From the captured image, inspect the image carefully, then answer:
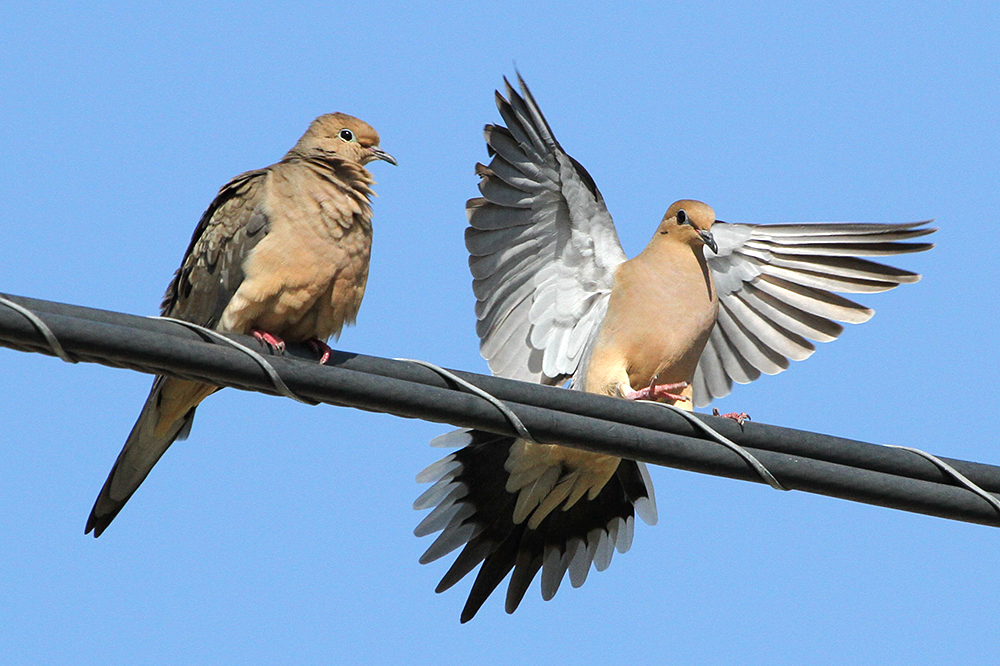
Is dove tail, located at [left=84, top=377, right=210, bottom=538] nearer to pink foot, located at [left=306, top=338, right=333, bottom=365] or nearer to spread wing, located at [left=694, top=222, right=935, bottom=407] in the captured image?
pink foot, located at [left=306, top=338, right=333, bottom=365]

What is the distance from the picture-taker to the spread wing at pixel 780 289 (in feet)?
22.5

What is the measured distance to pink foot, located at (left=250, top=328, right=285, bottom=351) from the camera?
5069mm

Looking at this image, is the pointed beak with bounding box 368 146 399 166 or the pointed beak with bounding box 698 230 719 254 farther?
the pointed beak with bounding box 698 230 719 254

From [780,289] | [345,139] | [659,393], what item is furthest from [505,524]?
[780,289]

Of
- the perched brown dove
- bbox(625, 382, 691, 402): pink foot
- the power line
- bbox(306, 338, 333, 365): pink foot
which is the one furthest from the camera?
the perched brown dove

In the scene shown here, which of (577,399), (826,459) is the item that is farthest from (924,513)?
(577,399)

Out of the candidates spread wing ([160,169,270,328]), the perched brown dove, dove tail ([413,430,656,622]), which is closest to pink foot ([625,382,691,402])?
the perched brown dove

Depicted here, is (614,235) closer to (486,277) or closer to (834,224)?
(486,277)

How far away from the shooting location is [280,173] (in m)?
5.43

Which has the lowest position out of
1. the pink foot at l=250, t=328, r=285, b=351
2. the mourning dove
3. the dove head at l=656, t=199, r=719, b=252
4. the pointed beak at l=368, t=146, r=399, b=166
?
the pink foot at l=250, t=328, r=285, b=351

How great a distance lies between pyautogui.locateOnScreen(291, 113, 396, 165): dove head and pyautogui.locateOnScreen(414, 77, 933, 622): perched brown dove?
36.5 inches

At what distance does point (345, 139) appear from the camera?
586 centimetres

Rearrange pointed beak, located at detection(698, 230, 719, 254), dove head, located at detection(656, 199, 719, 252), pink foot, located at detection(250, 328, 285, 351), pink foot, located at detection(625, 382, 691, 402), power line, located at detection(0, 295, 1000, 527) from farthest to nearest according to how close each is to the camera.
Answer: dove head, located at detection(656, 199, 719, 252), pointed beak, located at detection(698, 230, 719, 254), pink foot, located at detection(625, 382, 691, 402), pink foot, located at detection(250, 328, 285, 351), power line, located at detection(0, 295, 1000, 527)

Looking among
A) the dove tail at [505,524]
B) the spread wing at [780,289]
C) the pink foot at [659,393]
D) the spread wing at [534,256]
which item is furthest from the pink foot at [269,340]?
the spread wing at [780,289]
